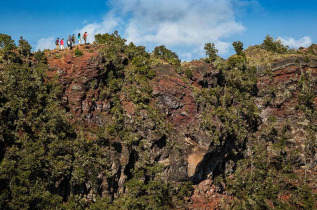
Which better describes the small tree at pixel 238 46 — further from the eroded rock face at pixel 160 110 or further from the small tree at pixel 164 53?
the eroded rock face at pixel 160 110

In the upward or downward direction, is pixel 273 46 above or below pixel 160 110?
above

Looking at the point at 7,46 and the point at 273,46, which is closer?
the point at 7,46

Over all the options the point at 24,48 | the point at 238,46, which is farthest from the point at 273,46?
the point at 24,48

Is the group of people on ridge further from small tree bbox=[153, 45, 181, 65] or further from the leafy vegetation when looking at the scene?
small tree bbox=[153, 45, 181, 65]

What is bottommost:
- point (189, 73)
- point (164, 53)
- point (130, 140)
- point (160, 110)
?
point (130, 140)

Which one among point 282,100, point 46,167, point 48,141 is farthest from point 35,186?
point 282,100

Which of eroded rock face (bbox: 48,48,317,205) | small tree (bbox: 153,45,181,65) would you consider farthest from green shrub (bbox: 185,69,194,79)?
small tree (bbox: 153,45,181,65)

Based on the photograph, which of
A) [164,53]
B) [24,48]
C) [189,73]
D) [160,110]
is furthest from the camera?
[164,53]

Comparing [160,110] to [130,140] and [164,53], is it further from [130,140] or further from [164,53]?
[164,53]

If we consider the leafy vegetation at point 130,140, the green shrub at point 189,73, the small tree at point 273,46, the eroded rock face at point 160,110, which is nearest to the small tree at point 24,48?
the leafy vegetation at point 130,140

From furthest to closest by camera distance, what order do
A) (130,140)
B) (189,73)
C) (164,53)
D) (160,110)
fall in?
(164,53) < (189,73) < (160,110) < (130,140)

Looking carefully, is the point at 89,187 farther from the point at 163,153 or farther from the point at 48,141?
the point at 163,153

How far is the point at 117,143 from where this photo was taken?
4934 centimetres

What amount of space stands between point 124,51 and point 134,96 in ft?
49.1
